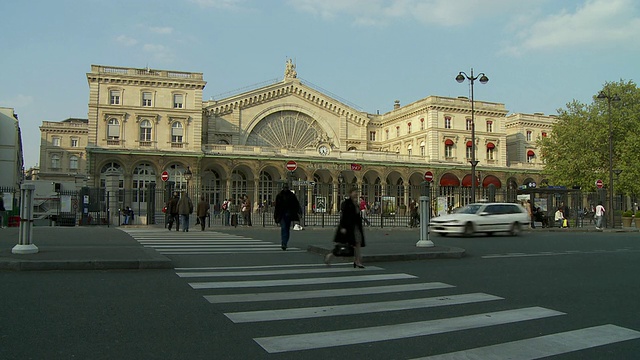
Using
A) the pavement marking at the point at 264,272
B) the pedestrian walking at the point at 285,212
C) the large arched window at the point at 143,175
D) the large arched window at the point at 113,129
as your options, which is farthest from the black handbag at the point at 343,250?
the large arched window at the point at 113,129

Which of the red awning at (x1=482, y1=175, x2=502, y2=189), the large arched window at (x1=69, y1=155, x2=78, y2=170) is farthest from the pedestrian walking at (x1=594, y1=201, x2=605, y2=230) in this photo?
the large arched window at (x1=69, y1=155, x2=78, y2=170)

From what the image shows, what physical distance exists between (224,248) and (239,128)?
49.1 m

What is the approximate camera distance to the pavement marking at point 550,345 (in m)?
4.59

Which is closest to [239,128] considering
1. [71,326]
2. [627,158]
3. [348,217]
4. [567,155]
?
[567,155]

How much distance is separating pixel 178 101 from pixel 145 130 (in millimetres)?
4630

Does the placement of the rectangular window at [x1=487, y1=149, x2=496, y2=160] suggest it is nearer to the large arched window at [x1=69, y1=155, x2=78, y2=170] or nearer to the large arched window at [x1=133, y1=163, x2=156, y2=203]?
the large arched window at [x1=133, y1=163, x2=156, y2=203]

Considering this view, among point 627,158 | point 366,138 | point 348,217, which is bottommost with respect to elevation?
point 348,217

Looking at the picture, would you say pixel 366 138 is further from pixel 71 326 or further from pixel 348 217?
pixel 71 326

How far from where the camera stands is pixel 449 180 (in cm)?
6016

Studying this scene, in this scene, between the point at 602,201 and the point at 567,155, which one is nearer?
the point at 602,201

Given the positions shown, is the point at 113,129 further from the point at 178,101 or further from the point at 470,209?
the point at 470,209

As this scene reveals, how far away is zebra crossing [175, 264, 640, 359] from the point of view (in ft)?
16.2

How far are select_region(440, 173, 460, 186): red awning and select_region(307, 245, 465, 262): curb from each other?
4798cm

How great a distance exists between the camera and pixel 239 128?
203ft
